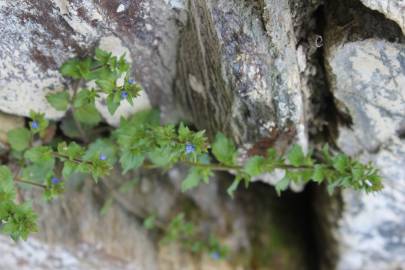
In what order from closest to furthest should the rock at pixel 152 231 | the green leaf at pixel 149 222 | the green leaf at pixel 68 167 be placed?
the green leaf at pixel 68 167 → the rock at pixel 152 231 → the green leaf at pixel 149 222

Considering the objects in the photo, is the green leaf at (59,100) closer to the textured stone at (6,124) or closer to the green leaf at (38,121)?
the green leaf at (38,121)

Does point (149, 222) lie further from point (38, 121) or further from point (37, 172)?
point (38, 121)

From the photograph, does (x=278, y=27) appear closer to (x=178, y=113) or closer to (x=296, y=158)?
(x=296, y=158)

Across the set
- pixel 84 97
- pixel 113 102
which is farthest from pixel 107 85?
pixel 84 97

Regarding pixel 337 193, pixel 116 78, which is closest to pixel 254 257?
pixel 337 193

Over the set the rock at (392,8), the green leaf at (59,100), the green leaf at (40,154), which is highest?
the rock at (392,8)

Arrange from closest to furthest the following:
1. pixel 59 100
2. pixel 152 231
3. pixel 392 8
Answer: pixel 392 8 < pixel 59 100 < pixel 152 231

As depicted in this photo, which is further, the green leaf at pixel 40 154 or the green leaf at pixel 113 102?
the green leaf at pixel 40 154

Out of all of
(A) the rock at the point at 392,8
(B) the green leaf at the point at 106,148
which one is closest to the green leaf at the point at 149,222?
(B) the green leaf at the point at 106,148
